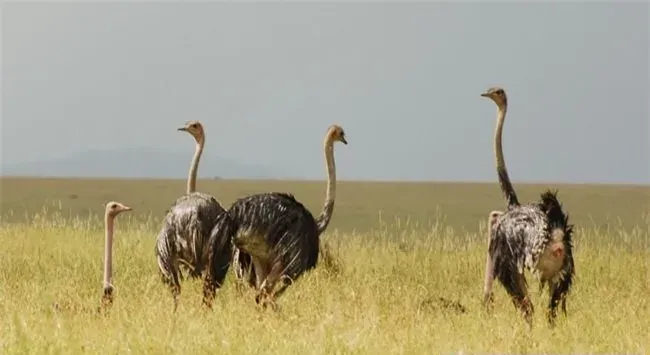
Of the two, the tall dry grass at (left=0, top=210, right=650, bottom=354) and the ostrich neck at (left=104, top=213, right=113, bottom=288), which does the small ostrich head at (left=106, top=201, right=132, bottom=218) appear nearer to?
the ostrich neck at (left=104, top=213, right=113, bottom=288)

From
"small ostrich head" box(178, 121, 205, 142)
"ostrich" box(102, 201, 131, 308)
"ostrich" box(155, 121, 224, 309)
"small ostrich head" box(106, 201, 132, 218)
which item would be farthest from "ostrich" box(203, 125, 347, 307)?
"small ostrich head" box(178, 121, 205, 142)

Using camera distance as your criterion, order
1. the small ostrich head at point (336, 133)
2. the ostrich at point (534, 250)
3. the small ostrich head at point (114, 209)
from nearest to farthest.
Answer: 1. the ostrich at point (534, 250)
2. the small ostrich head at point (114, 209)
3. the small ostrich head at point (336, 133)

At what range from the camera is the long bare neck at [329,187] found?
28.0 ft

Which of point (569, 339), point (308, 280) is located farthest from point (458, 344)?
point (308, 280)

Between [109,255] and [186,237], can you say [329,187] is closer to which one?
[186,237]

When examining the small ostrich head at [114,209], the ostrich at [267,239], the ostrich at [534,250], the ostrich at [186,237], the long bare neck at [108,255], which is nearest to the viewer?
the ostrich at [534,250]

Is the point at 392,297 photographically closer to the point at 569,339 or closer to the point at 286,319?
the point at 286,319

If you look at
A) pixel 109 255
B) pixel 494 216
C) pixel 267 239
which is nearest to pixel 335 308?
pixel 267 239

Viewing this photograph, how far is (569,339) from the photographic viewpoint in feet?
22.0

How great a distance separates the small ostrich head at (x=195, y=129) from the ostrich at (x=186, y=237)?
165cm

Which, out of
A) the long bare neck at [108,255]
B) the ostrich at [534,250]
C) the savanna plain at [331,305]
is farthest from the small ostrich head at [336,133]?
the long bare neck at [108,255]

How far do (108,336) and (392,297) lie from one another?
107 inches

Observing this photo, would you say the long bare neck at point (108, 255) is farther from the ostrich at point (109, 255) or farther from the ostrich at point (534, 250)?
the ostrich at point (534, 250)

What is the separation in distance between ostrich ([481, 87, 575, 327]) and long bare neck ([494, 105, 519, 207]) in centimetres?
24
